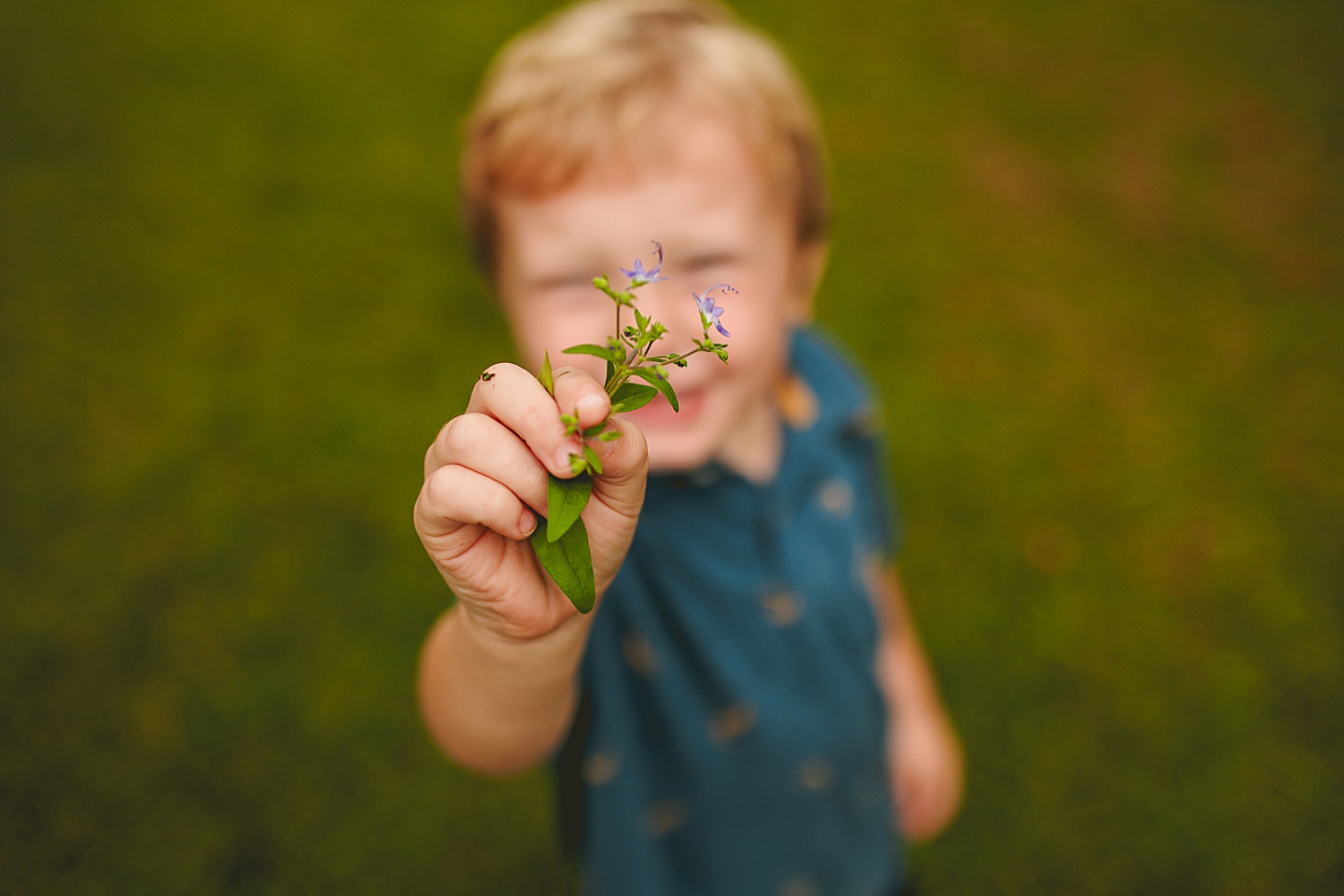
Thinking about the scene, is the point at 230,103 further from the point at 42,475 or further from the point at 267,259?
the point at 42,475

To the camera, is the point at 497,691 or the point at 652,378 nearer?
the point at 652,378

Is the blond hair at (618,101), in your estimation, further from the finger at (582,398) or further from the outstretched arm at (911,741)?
the outstretched arm at (911,741)

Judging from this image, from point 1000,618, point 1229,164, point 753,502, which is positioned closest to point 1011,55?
point 1229,164

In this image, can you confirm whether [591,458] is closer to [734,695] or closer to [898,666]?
[734,695]

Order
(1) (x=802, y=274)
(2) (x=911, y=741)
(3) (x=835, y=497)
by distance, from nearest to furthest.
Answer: (3) (x=835, y=497), (1) (x=802, y=274), (2) (x=911, y=741)

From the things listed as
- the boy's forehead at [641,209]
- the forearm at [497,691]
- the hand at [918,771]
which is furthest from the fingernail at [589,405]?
the hand at [918,771]

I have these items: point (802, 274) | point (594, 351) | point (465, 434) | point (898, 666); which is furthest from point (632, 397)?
point (898, 666)

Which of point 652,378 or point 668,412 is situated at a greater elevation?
point 652,378
